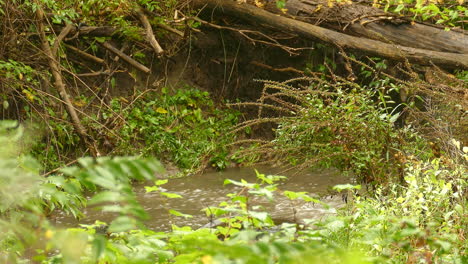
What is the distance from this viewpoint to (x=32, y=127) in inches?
280

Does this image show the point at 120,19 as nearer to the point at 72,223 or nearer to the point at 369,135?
the point at 72,223

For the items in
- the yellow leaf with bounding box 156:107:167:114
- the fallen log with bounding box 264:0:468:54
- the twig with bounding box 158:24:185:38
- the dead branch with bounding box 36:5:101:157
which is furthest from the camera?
the yellow leaf with bounding box 156:107:167:114

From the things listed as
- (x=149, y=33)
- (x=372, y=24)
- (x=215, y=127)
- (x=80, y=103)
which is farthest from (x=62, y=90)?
(x=372, y=24)

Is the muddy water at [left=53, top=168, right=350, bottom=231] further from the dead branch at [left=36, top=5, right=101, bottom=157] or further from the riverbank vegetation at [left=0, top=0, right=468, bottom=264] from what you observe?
the dead branch at [left=36, top=5, right=101, bottom=157]

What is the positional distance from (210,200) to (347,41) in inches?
115

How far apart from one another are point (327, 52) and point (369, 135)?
15.3ft

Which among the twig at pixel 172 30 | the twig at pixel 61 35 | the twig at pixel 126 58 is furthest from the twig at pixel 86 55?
the twig at pixel 172 30

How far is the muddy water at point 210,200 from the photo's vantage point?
A: 6.37 meters

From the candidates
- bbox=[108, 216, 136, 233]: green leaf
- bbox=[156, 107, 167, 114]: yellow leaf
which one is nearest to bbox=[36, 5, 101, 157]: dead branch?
bbox=[156, 107, 167, 114]: yellow leaf

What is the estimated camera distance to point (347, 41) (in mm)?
8289

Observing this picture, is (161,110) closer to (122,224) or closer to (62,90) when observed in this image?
(62,90)

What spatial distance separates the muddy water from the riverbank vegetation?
16cm

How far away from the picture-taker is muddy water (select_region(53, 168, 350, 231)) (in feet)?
20.9

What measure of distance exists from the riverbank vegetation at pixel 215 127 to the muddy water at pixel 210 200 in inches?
6.1
